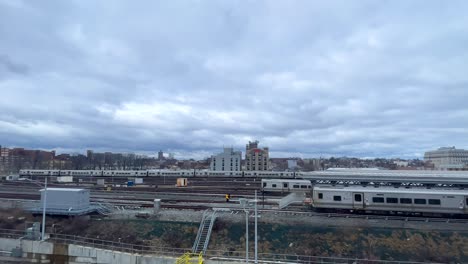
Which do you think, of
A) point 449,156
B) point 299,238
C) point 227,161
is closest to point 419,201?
point 299,238

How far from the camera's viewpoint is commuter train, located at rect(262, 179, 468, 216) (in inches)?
1097

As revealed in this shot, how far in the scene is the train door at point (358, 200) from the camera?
29.8 metres

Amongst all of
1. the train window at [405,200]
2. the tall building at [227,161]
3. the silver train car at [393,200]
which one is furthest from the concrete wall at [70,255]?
the tall building at [227,161]

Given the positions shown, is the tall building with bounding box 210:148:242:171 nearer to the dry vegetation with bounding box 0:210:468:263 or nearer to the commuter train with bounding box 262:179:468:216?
the commuter train with bounding box 262:179:468:216

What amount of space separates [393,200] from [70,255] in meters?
30.1

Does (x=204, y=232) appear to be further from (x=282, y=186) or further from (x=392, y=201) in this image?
(x=282, y=186)

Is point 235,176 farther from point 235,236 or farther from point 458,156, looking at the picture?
point 458,156

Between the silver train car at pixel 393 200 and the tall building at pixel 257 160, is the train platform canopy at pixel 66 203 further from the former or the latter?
the tall building at pixel 257 160

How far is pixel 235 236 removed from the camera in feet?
84.3

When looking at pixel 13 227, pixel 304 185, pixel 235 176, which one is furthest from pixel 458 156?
pixel 13 227

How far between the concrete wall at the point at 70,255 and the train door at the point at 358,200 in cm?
1902

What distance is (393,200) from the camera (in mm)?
29203

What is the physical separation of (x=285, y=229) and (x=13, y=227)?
26.8m

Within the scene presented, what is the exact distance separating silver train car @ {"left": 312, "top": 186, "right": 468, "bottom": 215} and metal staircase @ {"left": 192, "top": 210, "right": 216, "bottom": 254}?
435 inches
